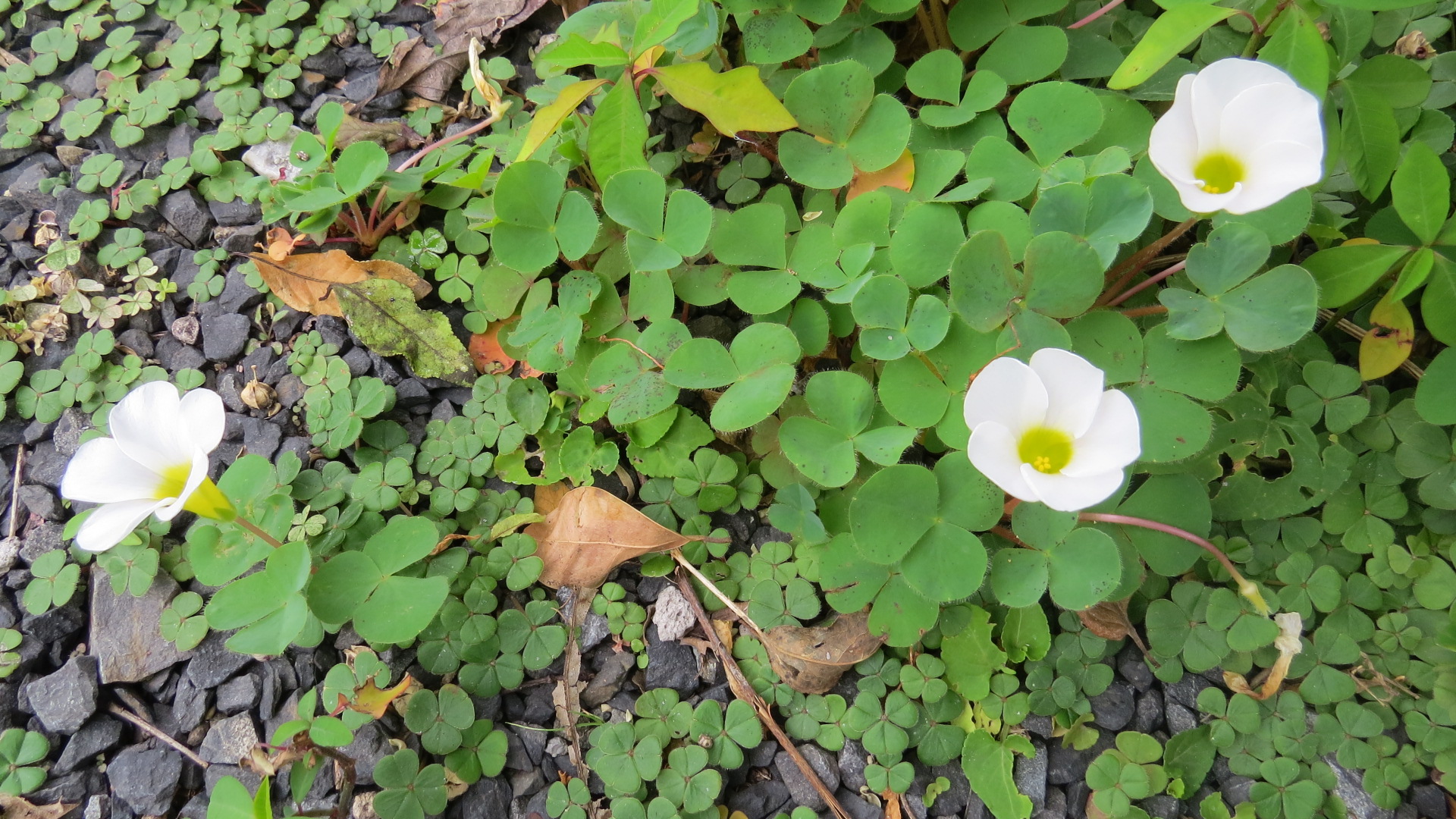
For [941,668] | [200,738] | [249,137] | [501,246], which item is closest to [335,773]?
[200,738]

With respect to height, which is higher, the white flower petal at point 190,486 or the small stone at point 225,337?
the white flower petal at point 190,486

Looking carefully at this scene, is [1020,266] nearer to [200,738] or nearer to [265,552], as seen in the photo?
[265,552]

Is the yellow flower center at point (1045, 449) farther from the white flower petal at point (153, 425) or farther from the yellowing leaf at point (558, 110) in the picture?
the white flower petal at point (153, 425)

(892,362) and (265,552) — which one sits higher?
(892,362)

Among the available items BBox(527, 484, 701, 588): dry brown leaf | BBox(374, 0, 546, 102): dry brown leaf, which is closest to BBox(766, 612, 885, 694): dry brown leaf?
BBox(527, 484, 701, 588): dry brown leaf

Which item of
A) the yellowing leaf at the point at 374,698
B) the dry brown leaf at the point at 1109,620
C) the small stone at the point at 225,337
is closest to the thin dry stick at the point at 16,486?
the small stone at the point at 225,337

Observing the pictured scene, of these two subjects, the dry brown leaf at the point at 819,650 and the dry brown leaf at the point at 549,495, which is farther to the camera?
the dry brown leaf at the point at 549,495
